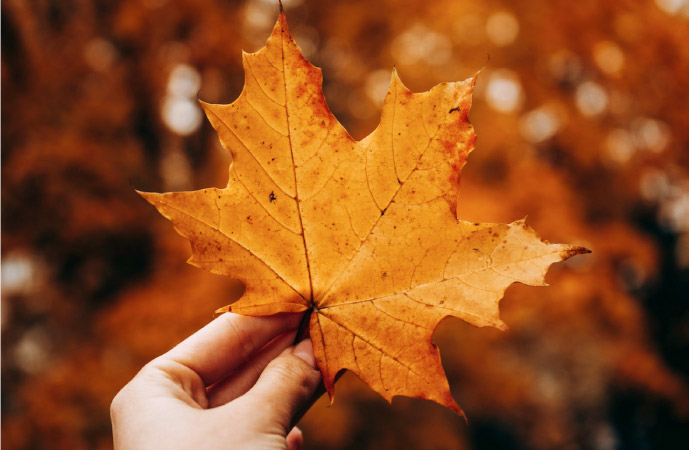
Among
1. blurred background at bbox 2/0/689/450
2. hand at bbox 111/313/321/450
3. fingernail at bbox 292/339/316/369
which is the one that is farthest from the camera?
blurred background at bbox 2/0/689/450

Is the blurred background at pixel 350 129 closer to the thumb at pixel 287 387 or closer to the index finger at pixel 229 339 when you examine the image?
the index finger at pixel 229 339

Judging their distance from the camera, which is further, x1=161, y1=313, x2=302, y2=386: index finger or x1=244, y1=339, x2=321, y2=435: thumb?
x1=161, y1=313, x2=302, y2=386: index finger

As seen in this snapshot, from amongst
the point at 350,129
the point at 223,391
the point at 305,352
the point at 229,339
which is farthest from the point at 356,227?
the point at 350,129

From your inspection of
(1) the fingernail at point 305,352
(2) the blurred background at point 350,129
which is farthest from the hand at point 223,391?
(2) the blurred background at point 350,129

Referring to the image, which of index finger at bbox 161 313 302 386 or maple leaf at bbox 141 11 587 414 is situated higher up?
maple leaf at bbox 141 11 587 414

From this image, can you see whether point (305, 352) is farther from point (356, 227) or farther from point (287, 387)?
point (356, 227)

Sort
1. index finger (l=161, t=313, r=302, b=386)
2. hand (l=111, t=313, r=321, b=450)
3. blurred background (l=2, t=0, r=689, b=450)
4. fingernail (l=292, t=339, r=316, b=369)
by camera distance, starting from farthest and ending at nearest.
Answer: blurred background (l=2, t=0, r=689, b=450), index finger (l=161, t=313, r=302, b=386), fingernail (l=292, t=339, r=316, b=369), hand (l=111, t=313, r=321, b=450)

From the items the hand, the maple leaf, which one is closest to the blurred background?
the hand

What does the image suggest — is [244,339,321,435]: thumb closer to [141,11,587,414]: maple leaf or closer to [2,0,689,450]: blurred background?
[141,11,587,414]: maple leaf
